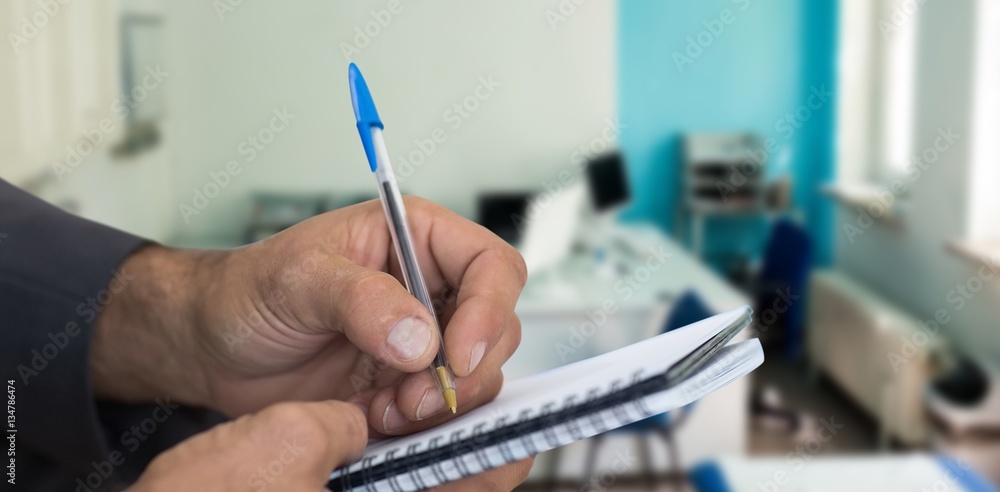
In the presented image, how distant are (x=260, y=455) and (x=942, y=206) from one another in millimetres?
2439

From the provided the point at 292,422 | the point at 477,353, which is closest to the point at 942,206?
the point at 477,353

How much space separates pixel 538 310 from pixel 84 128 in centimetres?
107

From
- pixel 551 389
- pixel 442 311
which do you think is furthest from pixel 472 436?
pixel 442 311

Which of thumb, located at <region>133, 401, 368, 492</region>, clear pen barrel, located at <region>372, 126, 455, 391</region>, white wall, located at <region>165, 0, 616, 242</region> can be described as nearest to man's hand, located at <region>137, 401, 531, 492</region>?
thumb, located at <region>133, 401, 368, 492</region>

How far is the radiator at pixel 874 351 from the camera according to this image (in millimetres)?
2260

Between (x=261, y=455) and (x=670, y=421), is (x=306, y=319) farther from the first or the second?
(x=670, y=421)

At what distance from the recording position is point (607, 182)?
2.42 m

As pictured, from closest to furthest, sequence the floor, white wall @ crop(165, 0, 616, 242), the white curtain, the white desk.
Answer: the white curtain, the white desk, the floor, white wall @ crop(165, 0, 616, 242)

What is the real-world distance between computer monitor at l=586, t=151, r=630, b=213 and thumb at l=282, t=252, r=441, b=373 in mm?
1946

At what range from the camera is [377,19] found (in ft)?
9.56

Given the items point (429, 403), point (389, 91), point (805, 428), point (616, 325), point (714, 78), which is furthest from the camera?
point (714, 78)

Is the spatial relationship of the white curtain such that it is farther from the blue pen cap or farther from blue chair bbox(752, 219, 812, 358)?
blue chair bbox(752, 219, 812, 358)

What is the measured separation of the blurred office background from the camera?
6.52 feet

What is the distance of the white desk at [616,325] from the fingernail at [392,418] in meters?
1.47
